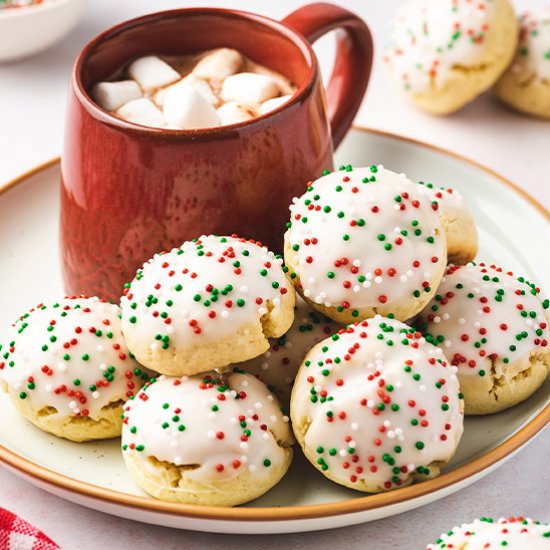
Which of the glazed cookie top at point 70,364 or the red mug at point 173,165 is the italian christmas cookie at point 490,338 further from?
the glazed cookie top at point 70,364

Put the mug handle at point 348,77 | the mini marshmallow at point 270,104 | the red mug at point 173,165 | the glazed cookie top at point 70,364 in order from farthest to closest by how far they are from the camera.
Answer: the mug handle at point 348,77, the mini marshmallow at point 270,104, the red mug at point 173,165, the glazed cookie top at point 70,364

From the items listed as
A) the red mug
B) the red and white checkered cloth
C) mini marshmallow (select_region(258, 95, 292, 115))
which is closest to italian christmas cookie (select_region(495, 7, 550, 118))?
the red mug

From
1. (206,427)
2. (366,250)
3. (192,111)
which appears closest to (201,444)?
(206,427)

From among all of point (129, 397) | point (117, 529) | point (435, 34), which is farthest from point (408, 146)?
point (117, 529)

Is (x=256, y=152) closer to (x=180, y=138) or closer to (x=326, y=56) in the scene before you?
(x=180, y=138)

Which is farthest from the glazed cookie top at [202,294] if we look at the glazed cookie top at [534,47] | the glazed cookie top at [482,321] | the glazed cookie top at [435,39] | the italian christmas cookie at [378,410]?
the glazed cookie top at [534,47]
